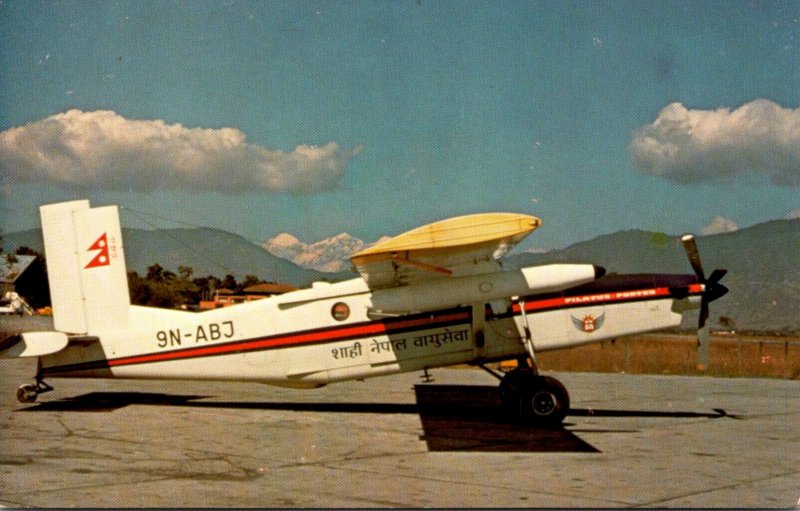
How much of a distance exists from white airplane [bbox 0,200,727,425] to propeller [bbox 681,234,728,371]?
25mm

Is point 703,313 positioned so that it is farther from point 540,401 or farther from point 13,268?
point 13,268

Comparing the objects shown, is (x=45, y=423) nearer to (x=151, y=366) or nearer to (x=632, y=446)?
(x=151, y=366)

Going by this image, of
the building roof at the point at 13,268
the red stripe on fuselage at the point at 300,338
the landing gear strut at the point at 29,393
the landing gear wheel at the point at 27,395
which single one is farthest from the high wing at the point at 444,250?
the building roof at the point at 13,268

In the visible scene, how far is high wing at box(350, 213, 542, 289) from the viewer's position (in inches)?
433

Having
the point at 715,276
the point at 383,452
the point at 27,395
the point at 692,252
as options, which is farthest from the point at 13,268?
the point at 715,276

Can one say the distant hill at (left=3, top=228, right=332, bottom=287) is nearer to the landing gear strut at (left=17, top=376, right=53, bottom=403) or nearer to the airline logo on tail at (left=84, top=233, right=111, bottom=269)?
the airline logo on tail at (left=84, top=233, right=111, bottom=269)

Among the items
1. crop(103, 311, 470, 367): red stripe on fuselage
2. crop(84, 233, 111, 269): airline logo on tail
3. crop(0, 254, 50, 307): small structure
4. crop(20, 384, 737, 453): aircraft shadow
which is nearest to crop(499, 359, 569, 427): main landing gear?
crop(20, 384, 737, 453): aircraft shadow

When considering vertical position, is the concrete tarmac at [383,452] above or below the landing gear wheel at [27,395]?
below

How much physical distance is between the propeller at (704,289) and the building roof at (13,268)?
25.3m

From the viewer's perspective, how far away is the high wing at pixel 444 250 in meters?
11.0

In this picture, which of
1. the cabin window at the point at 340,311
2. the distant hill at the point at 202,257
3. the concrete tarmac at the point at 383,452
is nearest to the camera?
the concrete tarmac at the point at 383,452

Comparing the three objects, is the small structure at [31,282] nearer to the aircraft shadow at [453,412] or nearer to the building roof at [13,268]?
the building roof at [13,268]

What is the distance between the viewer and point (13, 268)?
35406mm

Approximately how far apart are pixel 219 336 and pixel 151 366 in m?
1.27
